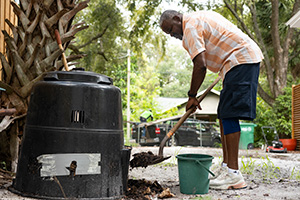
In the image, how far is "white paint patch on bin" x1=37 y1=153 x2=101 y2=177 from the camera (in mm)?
2438

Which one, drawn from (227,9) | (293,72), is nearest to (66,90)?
(227,9)

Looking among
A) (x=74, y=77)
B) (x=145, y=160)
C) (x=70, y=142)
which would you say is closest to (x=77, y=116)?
(x=70, y=142)

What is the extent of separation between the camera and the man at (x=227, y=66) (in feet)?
10.0

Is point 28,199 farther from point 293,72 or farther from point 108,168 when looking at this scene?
point 293,72

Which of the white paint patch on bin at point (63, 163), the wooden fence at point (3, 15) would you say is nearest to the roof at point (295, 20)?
the wooden fence at point (3, 15)

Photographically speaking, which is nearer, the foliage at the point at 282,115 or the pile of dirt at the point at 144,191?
the pile of dirt at the point at 144,191

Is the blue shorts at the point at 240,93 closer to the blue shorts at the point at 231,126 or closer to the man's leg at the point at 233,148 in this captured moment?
the blue shorts at the point at 231,126

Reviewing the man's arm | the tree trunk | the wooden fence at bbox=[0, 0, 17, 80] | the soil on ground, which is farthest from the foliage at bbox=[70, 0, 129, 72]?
the man's arm

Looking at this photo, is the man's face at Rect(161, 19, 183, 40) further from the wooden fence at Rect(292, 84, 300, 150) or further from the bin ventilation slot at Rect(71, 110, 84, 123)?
the wooden fence at Rect(292, 84, 300, 150)

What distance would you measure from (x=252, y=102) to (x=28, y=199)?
2.11 m

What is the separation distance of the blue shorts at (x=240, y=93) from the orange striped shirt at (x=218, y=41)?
8 cm

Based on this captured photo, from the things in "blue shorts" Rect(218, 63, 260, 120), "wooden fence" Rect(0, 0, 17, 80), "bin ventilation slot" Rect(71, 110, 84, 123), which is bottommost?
"bin ventilation slot" Rect(71, 110, 84, 123)

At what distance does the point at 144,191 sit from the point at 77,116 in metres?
0.91

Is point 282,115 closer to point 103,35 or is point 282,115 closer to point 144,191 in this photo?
point 103,35
